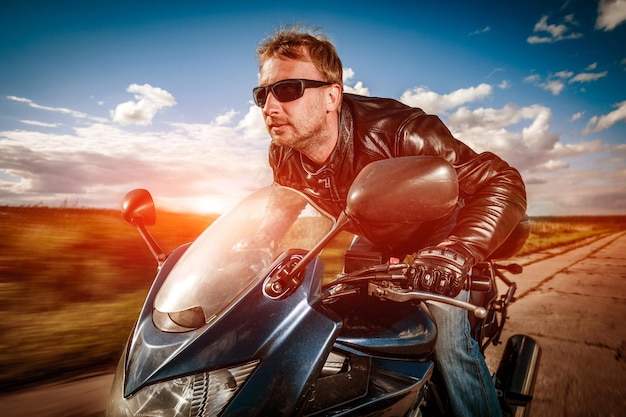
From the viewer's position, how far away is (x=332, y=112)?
88.0 inches

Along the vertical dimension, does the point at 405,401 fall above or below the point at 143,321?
below

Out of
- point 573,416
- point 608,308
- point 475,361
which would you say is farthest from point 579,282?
point 475,361

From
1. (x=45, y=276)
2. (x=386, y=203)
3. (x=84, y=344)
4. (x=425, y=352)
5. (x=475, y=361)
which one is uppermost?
(x=386, y=203)

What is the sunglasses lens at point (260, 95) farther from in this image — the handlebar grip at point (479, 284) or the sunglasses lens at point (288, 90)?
the handlebar grip at point (479, 284)

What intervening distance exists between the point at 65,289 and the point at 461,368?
4.15 metres

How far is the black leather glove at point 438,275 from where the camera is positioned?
1.24m

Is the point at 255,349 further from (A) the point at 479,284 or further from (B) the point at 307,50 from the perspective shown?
(B) the point at 307,50

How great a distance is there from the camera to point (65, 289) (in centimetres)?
398

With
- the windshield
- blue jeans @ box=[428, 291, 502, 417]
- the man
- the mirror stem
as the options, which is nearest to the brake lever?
the man

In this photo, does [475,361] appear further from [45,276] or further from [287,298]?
[45,276]

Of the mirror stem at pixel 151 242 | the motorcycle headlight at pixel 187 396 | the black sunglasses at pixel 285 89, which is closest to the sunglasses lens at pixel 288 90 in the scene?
the black sunglasses at pixel 285 89

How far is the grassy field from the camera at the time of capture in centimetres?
291

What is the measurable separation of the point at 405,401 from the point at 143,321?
913 mm

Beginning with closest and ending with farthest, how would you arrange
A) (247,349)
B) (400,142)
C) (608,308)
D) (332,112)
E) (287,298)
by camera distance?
(247,349)
(287,298)
(400,142)
(332,112)
(608,308)
